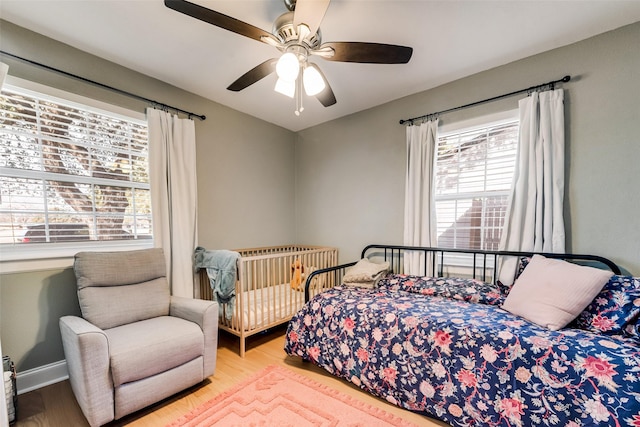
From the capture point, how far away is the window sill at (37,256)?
5.70 feet

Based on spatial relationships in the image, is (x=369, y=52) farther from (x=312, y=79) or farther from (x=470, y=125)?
(x=470, y=125)

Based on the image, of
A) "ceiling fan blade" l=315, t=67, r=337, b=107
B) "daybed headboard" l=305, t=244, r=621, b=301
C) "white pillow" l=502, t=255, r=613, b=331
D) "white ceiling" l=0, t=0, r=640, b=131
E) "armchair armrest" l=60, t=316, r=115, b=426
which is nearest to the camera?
"armchair armrest" l=60, t=316, r=115, b=426

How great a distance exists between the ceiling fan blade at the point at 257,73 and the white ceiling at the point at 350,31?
30 centimetres

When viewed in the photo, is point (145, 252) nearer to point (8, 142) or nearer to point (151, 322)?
point (151, 322)

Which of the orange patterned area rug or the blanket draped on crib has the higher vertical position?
the blanket draped on crib

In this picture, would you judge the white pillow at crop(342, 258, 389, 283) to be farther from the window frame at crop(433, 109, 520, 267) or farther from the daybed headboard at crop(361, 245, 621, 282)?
the window frame at crop(433, 109, 520, 267)

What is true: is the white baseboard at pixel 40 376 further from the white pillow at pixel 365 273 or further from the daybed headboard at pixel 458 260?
the daybed headboard at pixel 458 260

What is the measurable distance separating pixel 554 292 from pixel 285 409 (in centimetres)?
178

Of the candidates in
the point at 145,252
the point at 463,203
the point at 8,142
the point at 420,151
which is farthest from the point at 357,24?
the point at 8,142

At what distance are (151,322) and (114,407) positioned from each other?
1.71 ft

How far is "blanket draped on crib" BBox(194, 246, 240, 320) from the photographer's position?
88.2 inches

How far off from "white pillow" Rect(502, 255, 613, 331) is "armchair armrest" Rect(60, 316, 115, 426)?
2.46 meters

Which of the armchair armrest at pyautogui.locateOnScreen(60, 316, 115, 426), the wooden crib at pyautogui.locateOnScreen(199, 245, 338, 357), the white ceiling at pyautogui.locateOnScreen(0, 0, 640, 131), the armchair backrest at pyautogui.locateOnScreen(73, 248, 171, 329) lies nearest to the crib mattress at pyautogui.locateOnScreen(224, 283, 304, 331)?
the wooden crib at pyautogui.locateOnScreen(199, 245, 338, 357)

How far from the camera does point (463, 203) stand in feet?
7.98
